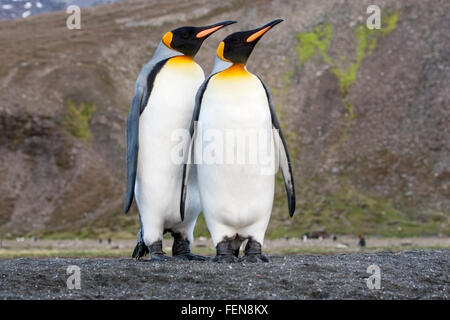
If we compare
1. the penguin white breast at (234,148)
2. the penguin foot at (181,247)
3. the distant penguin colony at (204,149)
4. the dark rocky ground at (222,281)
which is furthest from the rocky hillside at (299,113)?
the dark rocky ground at (222,281)

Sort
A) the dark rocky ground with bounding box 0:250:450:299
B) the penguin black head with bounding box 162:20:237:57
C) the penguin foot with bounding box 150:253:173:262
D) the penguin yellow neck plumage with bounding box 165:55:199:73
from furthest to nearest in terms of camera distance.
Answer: the penguin black head with bounding box 162:20:237:57, the penguin yellow neck plumage with bounding box 165:55:199:73, the penguin foot with bounding box 150:253:173:262, the dark rocky ground with bounding box 0:250:450:299

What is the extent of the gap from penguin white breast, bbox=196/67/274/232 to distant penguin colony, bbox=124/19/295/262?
0.01 metres

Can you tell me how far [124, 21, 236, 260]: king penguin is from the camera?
9766 millimetres

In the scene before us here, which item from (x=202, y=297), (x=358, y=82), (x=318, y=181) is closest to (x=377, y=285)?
(x=202, y=297)

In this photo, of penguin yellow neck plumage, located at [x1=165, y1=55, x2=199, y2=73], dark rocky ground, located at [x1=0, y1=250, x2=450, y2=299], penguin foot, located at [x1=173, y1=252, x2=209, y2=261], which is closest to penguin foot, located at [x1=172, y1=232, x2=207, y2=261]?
penguin foot, located at [x1=173, y1=252, x2=209, y2=261]

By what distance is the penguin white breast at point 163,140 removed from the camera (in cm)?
977

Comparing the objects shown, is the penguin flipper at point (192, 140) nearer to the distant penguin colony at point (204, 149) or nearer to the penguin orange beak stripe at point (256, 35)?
the distant penguin colony at point (204, 149)

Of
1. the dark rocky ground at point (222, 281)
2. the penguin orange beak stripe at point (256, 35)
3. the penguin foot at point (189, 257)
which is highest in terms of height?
the penguin orange beak stripe at point (256, 35)

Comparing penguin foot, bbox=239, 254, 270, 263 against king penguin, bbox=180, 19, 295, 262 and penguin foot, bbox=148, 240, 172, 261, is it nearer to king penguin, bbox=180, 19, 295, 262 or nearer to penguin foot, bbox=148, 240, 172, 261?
king penguin, bbox=180, 19, 295, 262

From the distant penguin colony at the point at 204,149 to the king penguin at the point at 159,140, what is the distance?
0.01 meters

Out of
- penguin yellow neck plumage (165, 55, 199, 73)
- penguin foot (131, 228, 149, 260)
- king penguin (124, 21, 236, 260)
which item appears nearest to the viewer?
king penguin (124, 21, 236, 260)

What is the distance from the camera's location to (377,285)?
23.8 feet

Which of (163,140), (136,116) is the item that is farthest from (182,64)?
(163,140)
